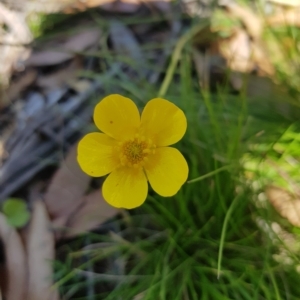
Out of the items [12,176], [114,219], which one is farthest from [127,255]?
[12,176]

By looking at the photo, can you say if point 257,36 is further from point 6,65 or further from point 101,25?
point 6,65

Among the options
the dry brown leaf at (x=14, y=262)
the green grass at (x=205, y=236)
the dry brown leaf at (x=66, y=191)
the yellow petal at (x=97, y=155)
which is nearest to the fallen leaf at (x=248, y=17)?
the green grass at (x=205, y=236)

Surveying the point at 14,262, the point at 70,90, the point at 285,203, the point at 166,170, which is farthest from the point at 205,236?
the point at 70,90

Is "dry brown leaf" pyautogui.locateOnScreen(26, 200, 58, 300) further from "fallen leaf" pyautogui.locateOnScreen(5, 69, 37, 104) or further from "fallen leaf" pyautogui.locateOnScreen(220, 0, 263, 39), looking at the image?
"fallen leaf" pyautogui.locateOnScreen(220, 0, 263, 39)

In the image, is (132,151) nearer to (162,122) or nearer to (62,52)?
(162,122)

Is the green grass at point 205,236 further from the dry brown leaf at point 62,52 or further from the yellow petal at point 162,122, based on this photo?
the dry brown leaf at point 62,52

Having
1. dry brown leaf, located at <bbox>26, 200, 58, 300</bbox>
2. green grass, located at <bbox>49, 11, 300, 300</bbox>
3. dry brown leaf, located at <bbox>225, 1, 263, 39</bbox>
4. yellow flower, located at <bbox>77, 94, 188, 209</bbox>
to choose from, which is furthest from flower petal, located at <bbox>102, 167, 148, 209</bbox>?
dry brown leaf, located at <bbox>225, 1, 263, 39</bbox>
